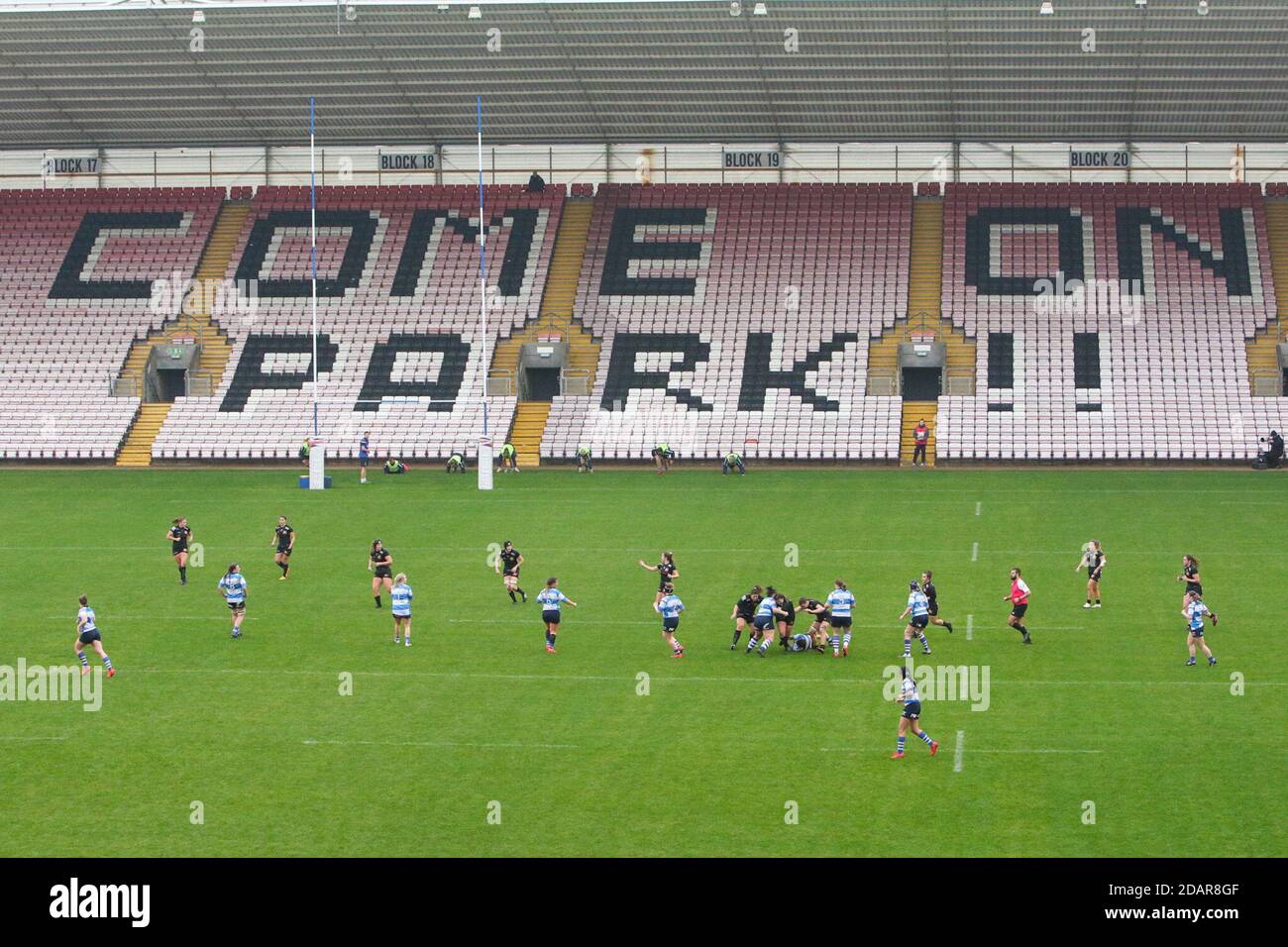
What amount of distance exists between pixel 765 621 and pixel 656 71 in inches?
1403

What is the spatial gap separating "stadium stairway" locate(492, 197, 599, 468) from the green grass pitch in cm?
1193

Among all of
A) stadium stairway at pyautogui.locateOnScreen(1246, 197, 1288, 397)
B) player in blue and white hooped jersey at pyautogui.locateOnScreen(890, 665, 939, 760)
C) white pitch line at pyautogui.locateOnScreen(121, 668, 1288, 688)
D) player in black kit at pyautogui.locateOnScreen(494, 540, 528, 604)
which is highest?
stadium stairway at pyautogui.locateOnScreen(1246, 197, 1288, 397)

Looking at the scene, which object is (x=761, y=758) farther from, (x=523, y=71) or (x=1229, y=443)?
(x=523, y=71)

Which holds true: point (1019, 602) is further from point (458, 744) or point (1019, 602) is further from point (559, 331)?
point (559, 331)

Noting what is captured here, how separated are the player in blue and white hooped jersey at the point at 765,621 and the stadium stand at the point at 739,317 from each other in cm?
2797

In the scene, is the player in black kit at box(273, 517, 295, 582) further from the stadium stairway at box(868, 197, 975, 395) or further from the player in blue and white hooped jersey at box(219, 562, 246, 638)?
the stadium stairway at box(868, 197, 975, 395)

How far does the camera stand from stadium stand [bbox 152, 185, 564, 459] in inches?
2447

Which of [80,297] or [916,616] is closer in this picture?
[916,616]

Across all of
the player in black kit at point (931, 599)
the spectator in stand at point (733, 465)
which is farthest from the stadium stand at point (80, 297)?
the player in black kit at point (931, 599)

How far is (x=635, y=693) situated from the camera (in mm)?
28438

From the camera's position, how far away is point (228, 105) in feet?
221

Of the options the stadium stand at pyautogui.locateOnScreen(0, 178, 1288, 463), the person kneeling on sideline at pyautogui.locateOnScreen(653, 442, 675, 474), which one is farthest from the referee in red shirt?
the stadium stand at pyautogui.locateOnScreen(0, 178, 1288, 463)

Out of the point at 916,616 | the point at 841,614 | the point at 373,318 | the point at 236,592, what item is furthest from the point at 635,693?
the point at 373,318

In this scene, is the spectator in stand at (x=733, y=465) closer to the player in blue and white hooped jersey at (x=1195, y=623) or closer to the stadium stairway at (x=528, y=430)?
the stadium stairway at (x=528, y=430)
